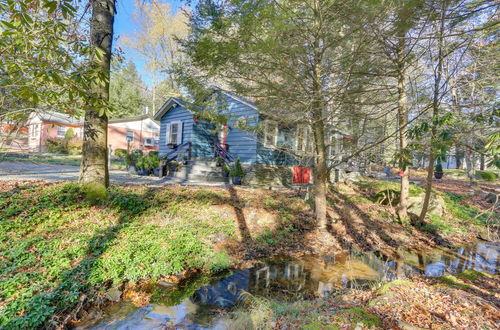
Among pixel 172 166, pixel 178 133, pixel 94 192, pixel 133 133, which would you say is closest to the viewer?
pixel 94 192

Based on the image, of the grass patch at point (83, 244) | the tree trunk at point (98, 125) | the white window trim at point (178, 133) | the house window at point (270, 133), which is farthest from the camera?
the white window trim at point (178, 133)

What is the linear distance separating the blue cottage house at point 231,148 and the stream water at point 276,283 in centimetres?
668

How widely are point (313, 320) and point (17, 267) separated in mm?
4351

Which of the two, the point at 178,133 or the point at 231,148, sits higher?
the point at 178,133

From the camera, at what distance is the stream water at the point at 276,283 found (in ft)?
12.3

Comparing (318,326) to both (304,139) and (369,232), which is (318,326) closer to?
(369,232)

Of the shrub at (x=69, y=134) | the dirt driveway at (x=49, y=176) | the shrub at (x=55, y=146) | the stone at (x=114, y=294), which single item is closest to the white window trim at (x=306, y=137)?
the dirt driveway at (x=49, y=176)

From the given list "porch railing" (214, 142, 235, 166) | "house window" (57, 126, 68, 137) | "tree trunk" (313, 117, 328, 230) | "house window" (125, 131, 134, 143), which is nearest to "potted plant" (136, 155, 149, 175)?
"porch railing" (214, 142, 235, 166)

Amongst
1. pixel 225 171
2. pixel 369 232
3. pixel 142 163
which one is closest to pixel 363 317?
pixel 369 232

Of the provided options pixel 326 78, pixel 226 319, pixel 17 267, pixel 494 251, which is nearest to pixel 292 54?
pixel 326 78

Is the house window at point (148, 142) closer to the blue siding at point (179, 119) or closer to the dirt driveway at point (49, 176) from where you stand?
the blue siding at point (179, 119)

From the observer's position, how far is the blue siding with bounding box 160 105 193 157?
46.8ft

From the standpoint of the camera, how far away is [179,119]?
49.6 feet

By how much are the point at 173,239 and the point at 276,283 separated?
93.3 inches
